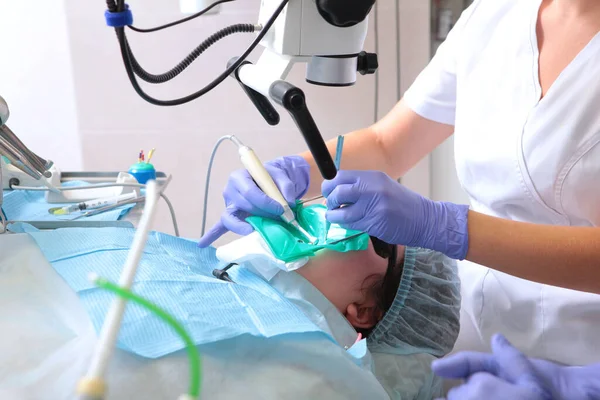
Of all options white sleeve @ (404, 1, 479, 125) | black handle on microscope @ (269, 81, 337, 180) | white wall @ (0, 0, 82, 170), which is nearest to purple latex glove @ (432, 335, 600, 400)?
black handle on microscope @ (269, 81, 337, 180)

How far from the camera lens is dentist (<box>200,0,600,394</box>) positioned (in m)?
0.93

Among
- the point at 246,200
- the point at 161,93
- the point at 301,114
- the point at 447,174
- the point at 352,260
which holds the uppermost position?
the point at 301,114

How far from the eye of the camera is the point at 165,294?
83cm

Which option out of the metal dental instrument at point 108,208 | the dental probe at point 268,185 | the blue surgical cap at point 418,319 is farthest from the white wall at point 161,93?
the blue surgical cap at point 418,319

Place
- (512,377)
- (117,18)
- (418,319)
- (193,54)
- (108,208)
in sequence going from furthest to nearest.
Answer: (108,208), (418,319), (193,54), (117,18), (512,377)

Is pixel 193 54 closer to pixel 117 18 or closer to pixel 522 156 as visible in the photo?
pixel 117 18

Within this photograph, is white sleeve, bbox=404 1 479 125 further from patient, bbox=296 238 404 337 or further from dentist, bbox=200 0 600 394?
patient, bbox=296 238 404 337

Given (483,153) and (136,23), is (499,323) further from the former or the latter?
(136,23)

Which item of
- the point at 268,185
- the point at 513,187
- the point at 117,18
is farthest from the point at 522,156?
the point at 117,18

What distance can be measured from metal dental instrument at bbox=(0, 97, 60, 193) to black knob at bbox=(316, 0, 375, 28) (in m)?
0.60

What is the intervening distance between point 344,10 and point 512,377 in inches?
19.2

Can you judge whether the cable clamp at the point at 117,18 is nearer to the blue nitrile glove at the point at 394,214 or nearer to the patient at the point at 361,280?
the blue nitrile glove at the point at 394,214

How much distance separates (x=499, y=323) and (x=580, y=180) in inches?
13.0

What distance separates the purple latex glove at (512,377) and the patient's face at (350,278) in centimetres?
43
